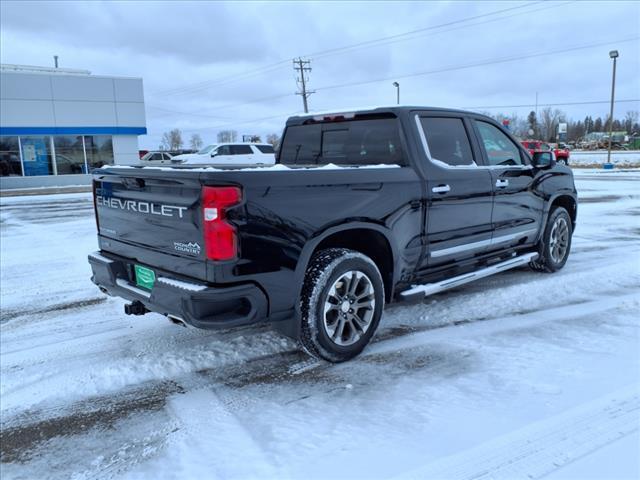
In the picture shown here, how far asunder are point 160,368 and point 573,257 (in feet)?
19.9

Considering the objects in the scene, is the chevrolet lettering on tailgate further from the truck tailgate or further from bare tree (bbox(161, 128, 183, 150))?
bare tree (bbox(161, 128, 183, 150))

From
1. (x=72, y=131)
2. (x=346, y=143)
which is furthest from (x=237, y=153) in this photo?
(x=346, y=143)

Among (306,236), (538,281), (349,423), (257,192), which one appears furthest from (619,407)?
(538,281)

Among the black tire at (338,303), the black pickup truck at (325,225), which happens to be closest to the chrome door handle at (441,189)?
the black pickup truck at (325,225)

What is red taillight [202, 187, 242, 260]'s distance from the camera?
316 cm

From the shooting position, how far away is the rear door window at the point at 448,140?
4734mm

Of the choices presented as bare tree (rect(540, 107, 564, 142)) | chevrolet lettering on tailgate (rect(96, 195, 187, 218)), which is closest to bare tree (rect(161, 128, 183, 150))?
bare tree (rect(540, 107, 564, 142))

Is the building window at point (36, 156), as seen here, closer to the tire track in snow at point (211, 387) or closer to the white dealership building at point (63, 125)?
the white dealership building at point (63, 125)

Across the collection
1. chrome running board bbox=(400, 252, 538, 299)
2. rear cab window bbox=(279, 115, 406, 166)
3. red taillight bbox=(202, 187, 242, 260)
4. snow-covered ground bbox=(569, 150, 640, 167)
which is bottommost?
chrome running board bbox=(400, 252, 538, 299)

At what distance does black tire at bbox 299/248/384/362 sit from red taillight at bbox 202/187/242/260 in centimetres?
76

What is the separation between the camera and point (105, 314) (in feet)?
17.2

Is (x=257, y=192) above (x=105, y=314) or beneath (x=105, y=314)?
above

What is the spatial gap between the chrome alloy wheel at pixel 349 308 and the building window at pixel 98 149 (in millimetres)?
28245

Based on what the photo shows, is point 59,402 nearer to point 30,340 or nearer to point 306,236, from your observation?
point 30,340
